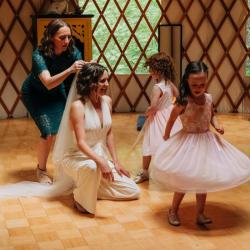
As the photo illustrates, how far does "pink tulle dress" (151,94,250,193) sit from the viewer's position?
2262 millimetres

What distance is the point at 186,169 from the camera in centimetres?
229

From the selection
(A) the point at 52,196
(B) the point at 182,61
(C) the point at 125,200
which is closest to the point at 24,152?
(A) the point at 52,196

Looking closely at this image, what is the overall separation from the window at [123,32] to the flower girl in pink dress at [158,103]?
8.66 feet

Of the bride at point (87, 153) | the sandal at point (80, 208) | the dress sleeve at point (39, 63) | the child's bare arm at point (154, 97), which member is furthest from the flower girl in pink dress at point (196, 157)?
the dress sleeve at point (39, 63)

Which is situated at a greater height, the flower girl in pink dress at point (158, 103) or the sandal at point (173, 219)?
the flower girl in pink dress at point (158, 103)

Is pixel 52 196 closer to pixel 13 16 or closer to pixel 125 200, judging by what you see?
pixel 125 200

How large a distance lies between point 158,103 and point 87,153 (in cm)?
75

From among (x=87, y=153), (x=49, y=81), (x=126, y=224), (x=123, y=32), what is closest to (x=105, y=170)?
(x=87, y=153)

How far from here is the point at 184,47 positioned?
5699 millimetres

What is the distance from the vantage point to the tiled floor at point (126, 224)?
222cm

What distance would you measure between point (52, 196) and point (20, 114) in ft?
9.41

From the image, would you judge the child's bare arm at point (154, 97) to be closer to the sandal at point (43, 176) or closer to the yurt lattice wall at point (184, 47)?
the sandal at point (43, 176)

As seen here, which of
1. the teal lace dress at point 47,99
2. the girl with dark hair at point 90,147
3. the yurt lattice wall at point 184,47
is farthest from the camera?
the yurt lattice wall at point 184,47

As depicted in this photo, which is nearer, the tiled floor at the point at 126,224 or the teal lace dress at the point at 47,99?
the tiled floor at the point at 126,224
